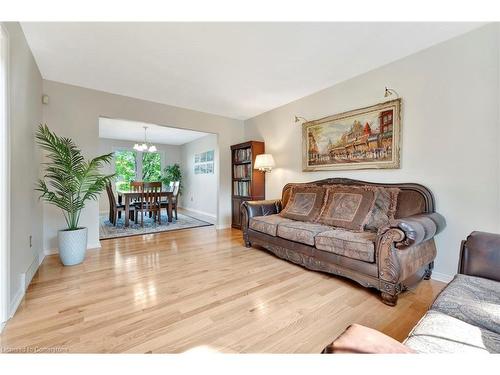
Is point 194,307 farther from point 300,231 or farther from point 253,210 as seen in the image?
point 253,210

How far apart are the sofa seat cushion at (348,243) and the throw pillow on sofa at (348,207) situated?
0.19 meters

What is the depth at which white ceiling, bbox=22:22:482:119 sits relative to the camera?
1.96 m

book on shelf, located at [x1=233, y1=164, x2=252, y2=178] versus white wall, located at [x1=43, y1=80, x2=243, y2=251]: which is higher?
white wall, located at [x1=43, y1=80, x2=243, y2=251]

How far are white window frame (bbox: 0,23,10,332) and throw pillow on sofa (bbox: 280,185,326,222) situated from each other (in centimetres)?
268

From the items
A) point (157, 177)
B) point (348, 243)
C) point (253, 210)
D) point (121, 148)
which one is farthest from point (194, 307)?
point (121, 148)

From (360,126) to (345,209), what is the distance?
108cm

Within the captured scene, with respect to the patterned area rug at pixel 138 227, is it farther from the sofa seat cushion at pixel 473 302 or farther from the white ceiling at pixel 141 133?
the sofa seat cushion at pixel 473 302

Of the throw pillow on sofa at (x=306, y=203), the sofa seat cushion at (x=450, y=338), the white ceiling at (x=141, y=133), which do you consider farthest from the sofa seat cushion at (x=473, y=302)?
the white ceiling at (x=141, y=133)

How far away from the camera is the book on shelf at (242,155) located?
425 centimetres

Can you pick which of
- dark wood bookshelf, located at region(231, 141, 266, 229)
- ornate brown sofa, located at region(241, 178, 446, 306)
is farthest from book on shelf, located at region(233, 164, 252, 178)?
ornate brown sofa, located at region(241, 178, 446, 306)

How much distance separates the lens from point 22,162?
1988 millimetres

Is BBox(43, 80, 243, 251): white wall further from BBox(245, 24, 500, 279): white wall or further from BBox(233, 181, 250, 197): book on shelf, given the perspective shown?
BBox(245, 24, 500, 279): white wall
